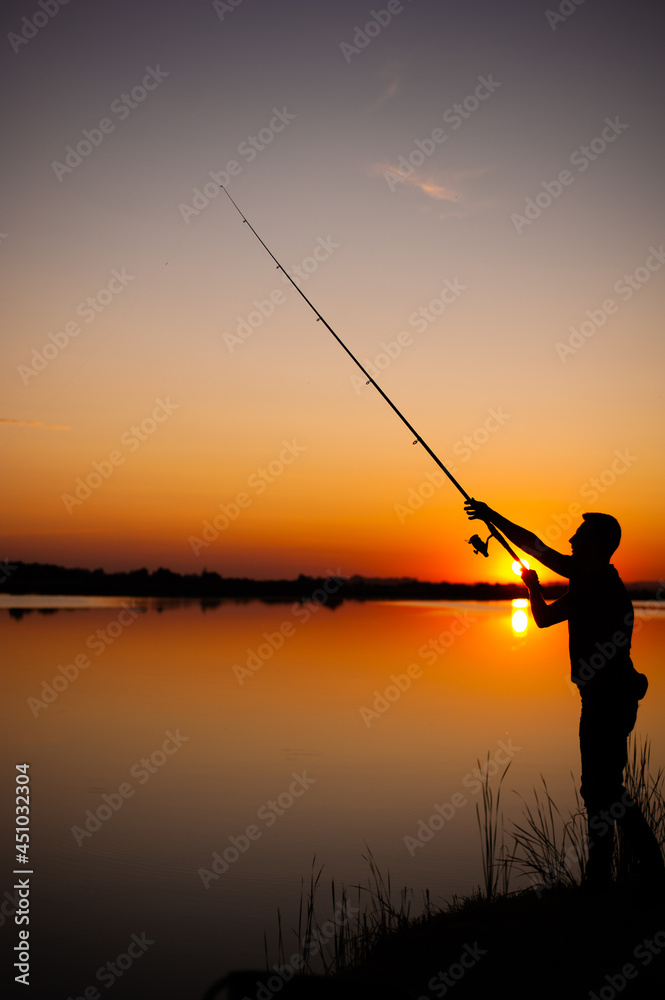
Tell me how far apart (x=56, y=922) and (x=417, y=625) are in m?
38.7

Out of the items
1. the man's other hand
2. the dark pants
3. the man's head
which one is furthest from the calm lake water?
the man's head

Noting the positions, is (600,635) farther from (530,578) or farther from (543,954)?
(543,954)

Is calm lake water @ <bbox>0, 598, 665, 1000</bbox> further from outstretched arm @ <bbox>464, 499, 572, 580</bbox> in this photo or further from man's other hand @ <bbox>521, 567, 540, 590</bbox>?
outstretched arm @ <bbox>464, 499, 572, 580</bbox>

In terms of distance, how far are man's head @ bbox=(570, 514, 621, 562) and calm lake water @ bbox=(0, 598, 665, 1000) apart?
324 cm

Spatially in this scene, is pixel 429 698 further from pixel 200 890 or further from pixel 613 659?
pixel 613 659

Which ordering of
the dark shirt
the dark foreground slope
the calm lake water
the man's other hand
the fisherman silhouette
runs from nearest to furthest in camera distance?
the dark foreground slope < the fisherman silhouette < the dark shirt < the man's other hand < the calm lake water

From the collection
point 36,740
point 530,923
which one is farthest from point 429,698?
point 530,923

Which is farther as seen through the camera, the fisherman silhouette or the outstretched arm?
the outstretched arm

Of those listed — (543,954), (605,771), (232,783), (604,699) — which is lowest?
(543,954)

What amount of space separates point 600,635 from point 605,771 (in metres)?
0.78

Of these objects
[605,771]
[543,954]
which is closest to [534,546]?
[605,771]

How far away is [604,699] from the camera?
5137mm

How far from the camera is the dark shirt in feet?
16.8

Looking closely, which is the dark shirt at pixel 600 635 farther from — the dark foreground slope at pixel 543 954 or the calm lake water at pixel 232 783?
the calm lake water at pixel 232 783
